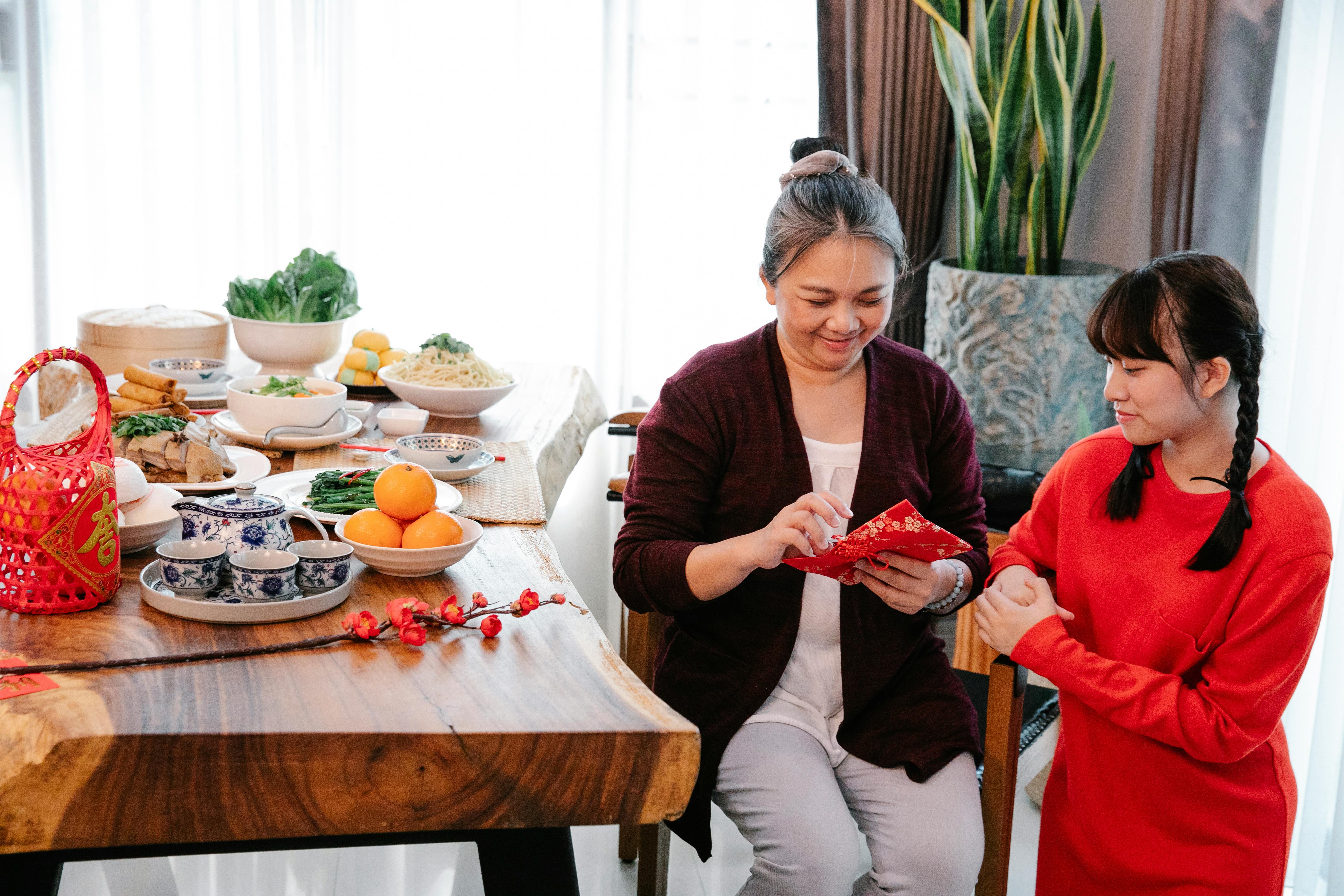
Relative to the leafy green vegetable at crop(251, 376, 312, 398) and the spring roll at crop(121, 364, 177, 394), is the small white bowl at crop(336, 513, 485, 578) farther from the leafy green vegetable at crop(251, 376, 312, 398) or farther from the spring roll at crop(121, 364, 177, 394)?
the spring roll at crop(121, 364, 177, 394)

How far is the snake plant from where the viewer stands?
2977 millimetres

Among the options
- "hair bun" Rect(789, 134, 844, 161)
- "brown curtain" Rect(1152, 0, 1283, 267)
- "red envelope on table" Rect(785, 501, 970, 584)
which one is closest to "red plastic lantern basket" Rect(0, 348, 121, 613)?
"red envelope on table" Rect(785, 501, 970, 584)

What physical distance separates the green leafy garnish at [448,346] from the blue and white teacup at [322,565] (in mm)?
1142

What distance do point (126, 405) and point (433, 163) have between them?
5.78 feet

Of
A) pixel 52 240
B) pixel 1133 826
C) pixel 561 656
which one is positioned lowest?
pixel 1133 826

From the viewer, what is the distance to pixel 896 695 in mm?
1728

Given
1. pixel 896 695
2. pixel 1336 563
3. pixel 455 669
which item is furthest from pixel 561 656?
pixel 1336 563

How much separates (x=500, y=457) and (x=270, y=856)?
988 millimetres

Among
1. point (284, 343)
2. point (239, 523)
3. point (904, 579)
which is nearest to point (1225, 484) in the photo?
point (904, 579)

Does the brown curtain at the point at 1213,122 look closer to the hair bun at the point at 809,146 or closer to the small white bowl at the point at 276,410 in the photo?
the hair bun at the point at 809,146

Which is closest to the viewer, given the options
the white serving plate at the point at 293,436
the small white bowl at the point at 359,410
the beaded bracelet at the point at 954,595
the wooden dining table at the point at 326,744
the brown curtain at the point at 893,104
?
the wooden dining table at the point at 326,744

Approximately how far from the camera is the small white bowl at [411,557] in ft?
4.75

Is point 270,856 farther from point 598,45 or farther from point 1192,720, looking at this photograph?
point 598,45

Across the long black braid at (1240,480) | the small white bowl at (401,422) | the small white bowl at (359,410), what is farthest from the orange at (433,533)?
the long black braid at (1240,480)
